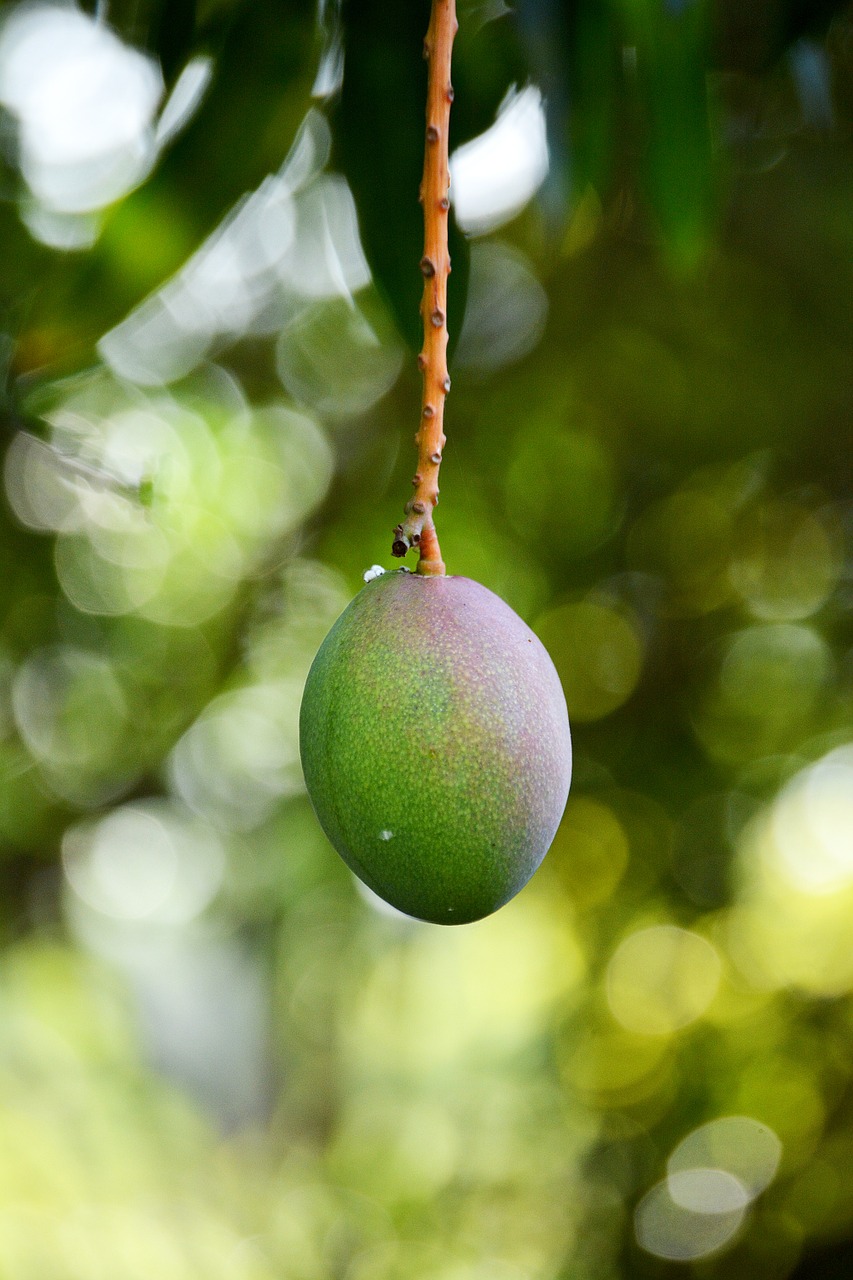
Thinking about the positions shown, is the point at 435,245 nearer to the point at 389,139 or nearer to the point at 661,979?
the point at 389,139

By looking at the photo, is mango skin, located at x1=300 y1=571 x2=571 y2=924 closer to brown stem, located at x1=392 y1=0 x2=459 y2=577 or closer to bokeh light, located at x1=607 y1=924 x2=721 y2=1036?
brown stem, located at x1=392 y1=0 x2=459 y2=577

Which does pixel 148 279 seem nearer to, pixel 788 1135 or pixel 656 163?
pixel 656 163

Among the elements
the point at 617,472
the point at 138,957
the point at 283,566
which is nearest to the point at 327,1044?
the point at 138,957

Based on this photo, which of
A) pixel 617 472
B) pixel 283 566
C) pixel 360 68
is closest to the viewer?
pixel 360 68

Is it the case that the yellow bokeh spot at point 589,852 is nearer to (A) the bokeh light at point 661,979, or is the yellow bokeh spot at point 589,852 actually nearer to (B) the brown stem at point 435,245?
(A) the bokeh light at point 661,979

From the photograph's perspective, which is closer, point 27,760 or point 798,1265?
point 798,1265

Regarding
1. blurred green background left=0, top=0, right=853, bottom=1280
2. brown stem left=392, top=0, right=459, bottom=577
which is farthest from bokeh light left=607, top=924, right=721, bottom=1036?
brown stem left=392, top=0, right=459, bottom=577
